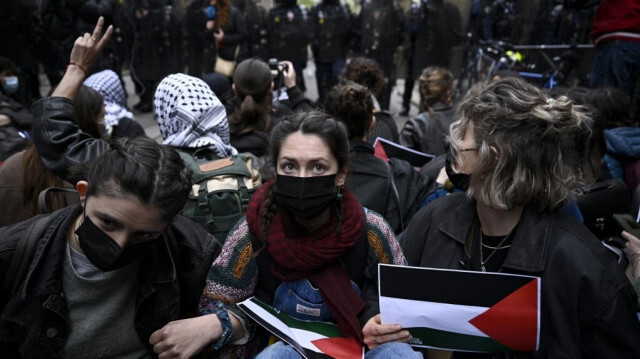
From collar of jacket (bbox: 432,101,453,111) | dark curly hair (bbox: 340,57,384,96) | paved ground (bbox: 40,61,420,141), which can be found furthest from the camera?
paved ground (bbox: 40,61,420,141)

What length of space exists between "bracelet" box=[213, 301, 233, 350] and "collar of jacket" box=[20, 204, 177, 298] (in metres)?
0.22

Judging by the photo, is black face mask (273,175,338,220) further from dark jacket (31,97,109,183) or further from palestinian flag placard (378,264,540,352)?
dark jacket (31,97,109,183)

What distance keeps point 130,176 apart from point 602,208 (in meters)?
2.50

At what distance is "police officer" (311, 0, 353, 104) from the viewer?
865cm

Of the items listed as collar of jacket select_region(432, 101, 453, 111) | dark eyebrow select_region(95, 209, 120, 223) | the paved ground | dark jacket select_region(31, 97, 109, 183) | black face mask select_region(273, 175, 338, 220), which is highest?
dark jacket select_region(31, 97, 109, 183)

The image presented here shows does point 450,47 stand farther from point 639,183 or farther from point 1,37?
point 1,37

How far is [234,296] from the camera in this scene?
199 centimetres

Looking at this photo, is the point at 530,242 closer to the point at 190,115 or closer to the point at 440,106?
the point at 190,115

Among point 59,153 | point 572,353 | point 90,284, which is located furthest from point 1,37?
point 572,353

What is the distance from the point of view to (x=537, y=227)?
5.82ft

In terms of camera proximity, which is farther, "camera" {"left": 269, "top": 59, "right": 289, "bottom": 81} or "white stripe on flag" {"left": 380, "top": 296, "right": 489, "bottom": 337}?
"camera" {"left": 269, "top": 59, "right": 289, "bottom": 81}

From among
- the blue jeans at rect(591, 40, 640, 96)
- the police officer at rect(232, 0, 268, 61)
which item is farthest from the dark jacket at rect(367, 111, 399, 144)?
the police officer at rect(232, 0, 268, 61)

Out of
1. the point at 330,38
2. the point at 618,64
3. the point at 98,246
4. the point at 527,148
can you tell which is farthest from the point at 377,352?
the point at 330,38

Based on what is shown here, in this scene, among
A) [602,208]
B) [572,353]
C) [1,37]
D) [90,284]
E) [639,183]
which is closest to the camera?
[572,353]
